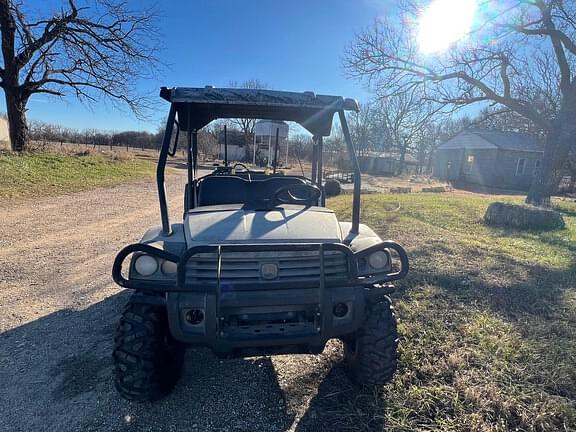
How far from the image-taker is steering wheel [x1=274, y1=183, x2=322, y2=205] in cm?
297

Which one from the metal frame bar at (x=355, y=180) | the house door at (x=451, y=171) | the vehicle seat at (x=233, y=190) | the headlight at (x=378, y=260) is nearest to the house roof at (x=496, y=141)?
the house door at (x=451, y=171)

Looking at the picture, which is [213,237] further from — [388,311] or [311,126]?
[311,126]

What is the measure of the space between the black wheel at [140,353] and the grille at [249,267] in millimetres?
388

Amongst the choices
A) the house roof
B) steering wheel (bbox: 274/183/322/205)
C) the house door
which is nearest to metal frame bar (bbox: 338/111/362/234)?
steering wheel (bbox: 274/183/322/205)

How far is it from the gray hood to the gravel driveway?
109cm

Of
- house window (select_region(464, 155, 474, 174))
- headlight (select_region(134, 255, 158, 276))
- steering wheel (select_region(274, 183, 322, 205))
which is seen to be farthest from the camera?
house window (select_region(464, 155, 474, 174))

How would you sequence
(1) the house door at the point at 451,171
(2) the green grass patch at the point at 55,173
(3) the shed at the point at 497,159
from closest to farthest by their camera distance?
(2) the green grass patch at the point at 55,173, (3) the shed at the point at 497,159, (1) the house door at the point at 451,171

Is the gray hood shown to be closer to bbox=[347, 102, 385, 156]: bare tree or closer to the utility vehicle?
the utility vehicle

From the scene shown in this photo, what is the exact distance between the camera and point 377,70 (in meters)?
14.0

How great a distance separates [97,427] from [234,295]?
46.6 inches

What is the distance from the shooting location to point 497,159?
79.4 ft

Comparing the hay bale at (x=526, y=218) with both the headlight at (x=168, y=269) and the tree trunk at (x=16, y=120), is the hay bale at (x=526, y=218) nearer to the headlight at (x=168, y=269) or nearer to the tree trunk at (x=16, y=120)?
the headlight at (x=168, y=269)

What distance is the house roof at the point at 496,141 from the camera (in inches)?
971

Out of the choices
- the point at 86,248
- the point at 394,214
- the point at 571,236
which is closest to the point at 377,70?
the point at 394,214
